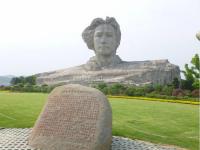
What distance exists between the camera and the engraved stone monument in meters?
5.67

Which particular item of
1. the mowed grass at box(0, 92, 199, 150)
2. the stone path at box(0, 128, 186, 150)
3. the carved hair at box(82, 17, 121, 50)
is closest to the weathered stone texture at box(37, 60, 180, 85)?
the carved hair at box(82, 17, 121, 50)

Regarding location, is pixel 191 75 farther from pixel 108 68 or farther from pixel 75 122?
pixel 75 122

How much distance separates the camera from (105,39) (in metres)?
31.3

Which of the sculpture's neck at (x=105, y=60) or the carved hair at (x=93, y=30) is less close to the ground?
the carved hair at (x=93, y=30)

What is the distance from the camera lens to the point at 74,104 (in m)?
6.07

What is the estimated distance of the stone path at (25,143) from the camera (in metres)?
6.10

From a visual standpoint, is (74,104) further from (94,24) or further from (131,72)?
(94,24)

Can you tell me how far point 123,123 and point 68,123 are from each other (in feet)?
11.2

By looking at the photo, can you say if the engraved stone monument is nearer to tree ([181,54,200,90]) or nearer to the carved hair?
tree ([181,54,200,90])

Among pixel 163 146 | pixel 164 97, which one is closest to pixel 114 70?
pixel 164 97

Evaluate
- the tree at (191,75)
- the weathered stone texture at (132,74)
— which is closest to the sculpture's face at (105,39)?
the weathered stone texture at (132,74)

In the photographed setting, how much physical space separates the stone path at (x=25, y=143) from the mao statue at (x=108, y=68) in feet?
70.3

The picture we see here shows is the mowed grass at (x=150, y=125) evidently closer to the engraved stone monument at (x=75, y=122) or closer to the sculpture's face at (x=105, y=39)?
the engraved stone monument at (x=75, y=122)

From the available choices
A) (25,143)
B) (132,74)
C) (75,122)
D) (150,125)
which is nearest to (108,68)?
(132,74)
